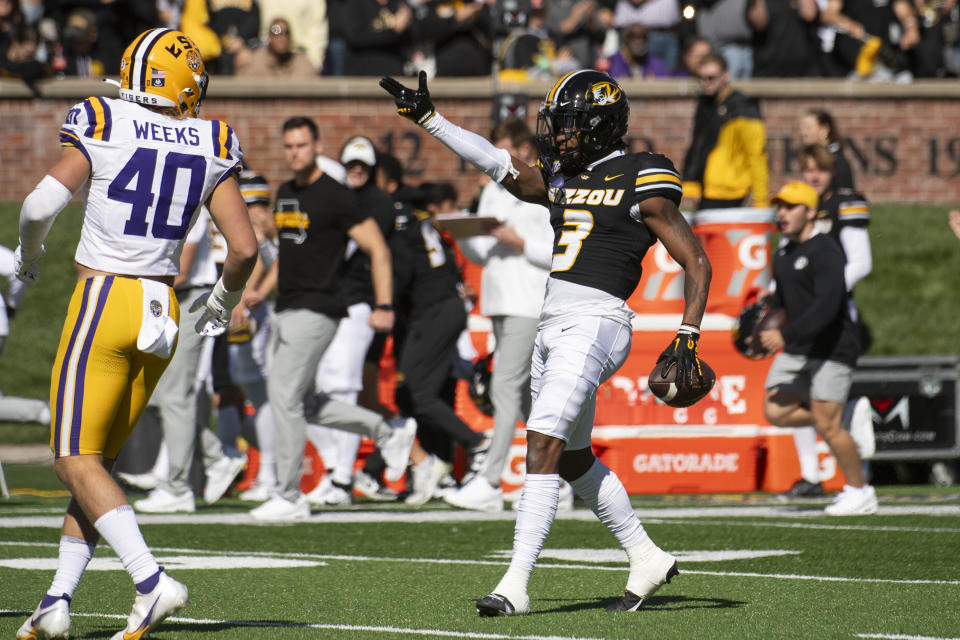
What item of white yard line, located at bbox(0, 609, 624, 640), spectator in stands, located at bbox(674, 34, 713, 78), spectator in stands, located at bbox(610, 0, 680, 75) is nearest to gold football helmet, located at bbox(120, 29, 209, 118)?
white yard line, located at bbox(0, 609, 624, 640)

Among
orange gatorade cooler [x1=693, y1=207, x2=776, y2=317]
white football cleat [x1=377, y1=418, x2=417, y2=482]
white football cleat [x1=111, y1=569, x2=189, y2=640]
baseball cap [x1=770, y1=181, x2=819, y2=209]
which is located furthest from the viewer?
orange gatorade cooler [x1=693, y1=207, x2=776, y2=317]

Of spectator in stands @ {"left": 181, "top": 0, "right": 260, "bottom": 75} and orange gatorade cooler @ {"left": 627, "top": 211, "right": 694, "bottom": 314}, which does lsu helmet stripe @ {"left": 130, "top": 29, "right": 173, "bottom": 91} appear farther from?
spectator in stands @ {"left": 181, "top": 0, "right": 260, "bottom": 75}

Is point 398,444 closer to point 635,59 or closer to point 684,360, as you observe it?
point 684,360

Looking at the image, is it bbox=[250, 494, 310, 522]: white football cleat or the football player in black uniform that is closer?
the football player in black uniform

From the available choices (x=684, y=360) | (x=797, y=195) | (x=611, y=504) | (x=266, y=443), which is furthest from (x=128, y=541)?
(x=266, y=443)

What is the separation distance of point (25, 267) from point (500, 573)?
2.41 meters

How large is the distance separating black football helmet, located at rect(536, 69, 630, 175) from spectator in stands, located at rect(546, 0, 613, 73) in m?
12.2

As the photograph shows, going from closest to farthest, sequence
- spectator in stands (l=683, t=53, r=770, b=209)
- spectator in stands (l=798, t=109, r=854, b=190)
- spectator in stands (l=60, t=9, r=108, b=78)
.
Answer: spectator in stands (l=798, t=109, r=854, b=190), spectator in stands (l=683, t=53, r=770, b=209), spectator in stands (l=60, t=9, r=108, b=78)

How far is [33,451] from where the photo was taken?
13.7m

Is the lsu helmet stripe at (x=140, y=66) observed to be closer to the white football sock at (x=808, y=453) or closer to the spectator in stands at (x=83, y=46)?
the white football sock at (x=808, y=453)

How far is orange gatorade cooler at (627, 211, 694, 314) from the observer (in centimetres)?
1067

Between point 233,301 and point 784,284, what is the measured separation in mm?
5121

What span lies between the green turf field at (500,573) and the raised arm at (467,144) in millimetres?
1507

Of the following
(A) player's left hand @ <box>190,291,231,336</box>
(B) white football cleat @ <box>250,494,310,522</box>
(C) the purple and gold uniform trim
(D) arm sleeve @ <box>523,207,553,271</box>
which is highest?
(D) arm sleeve @ <box>523,207,553,271</box>
